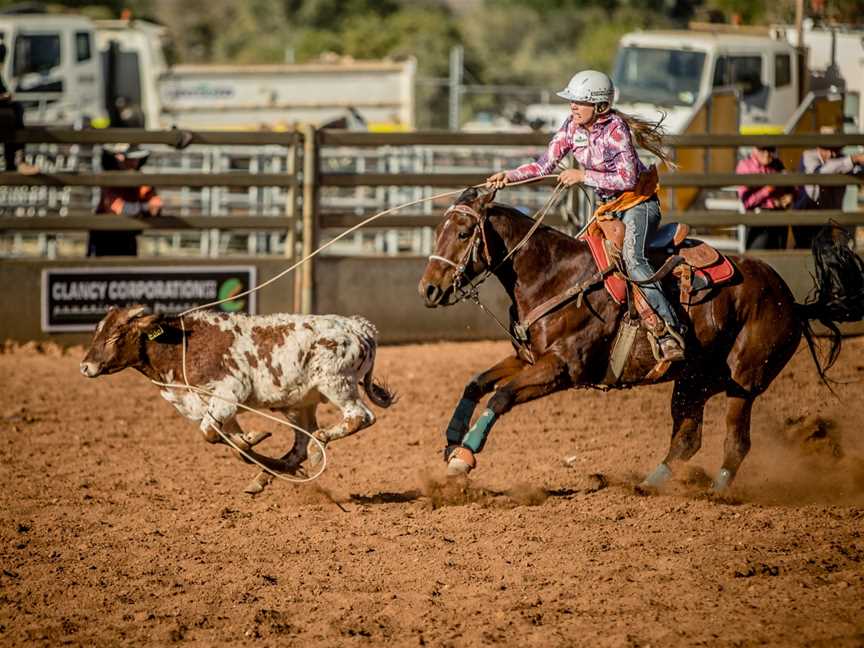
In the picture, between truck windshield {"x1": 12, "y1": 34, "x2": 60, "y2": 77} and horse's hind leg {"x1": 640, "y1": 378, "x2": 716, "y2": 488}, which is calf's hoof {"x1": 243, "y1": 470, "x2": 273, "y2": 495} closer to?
horse's hind leg {"x1": 640, "y1": 378, "x2": 716, "y2": 488}

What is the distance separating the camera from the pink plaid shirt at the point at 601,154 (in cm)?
671

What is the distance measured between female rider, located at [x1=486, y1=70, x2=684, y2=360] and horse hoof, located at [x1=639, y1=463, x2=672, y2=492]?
0.83 m

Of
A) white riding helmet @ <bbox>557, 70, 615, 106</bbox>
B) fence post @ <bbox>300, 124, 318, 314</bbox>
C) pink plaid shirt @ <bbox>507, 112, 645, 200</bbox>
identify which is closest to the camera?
white riding helmet @ <bbox>557, 70, 615, 106</bbox>

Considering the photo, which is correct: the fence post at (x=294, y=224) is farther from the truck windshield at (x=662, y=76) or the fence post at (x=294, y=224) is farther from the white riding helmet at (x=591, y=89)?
the truck windshield at (x=662, y=76)

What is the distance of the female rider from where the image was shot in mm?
6676

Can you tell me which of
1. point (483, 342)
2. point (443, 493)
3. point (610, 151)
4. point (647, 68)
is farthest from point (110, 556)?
point (647, 68)

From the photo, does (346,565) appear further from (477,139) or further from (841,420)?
(477,139)

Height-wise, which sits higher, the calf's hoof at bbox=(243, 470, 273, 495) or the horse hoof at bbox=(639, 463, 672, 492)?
the horse hoof at bbox=(639, 463, 672, 492)

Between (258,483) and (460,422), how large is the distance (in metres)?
1.35

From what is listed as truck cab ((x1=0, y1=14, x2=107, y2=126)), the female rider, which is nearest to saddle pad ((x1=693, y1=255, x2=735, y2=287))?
the female rider

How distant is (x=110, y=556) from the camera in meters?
5.96

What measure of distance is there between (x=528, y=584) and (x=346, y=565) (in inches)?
36.3

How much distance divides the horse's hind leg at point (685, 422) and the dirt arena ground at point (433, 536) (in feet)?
0.56

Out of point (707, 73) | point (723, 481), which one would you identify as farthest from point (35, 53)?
point (723, 481)
